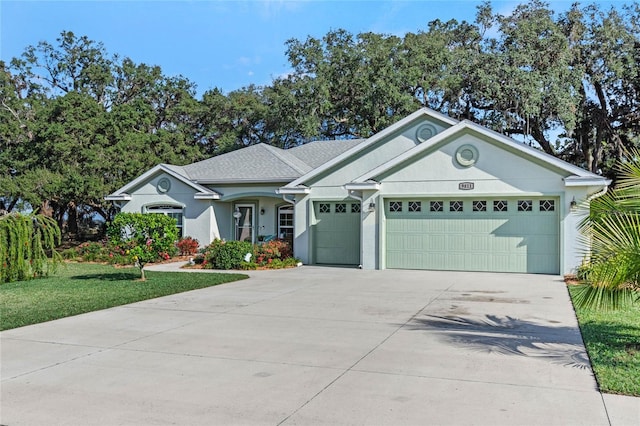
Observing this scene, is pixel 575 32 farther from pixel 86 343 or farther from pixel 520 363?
pixel 86 343

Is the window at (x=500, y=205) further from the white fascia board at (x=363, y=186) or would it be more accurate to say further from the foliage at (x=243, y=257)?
the foliage at (x=243, y=257)

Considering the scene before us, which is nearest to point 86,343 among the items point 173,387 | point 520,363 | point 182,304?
point 173,387

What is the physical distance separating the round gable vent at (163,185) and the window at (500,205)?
13.8m

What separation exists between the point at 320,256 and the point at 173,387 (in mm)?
13750

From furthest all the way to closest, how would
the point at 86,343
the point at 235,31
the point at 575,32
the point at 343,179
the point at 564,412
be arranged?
the point at 575,32, the point at 343,179, the point at 235,31, the point at 86,343, the point at 564,412

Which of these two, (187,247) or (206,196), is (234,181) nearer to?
(206,196)

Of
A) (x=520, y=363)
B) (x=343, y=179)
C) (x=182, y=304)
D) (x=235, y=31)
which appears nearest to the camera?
(x=520, y=363)

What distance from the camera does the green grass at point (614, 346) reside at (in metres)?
5.46

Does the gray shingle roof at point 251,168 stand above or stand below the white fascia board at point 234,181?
above

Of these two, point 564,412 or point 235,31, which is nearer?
point 564,412

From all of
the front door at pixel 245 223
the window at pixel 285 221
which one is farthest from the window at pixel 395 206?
the front door at pixel 245 223

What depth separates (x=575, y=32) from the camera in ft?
90.2

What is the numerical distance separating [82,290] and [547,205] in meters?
12.9

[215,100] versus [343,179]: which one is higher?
[215,100]
